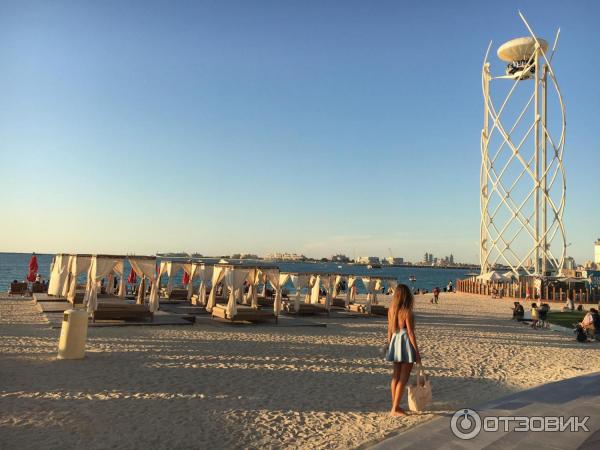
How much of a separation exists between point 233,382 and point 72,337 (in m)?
3.74

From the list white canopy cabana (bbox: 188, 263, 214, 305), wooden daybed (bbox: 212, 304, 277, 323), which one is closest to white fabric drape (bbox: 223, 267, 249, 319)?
wooden daybed (bbox: 212, 304, 277, 323)

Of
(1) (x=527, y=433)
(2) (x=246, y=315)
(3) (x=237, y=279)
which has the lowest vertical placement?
(2) (x=246, y=315)

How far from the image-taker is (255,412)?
20.9ft

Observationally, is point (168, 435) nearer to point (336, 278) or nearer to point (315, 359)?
point (315, 359)

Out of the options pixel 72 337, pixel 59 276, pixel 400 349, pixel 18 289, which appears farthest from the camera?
pixel 18 289

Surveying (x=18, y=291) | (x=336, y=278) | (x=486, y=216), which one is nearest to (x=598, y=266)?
(x=486, y=216)

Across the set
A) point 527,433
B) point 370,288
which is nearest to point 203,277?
point 370,288

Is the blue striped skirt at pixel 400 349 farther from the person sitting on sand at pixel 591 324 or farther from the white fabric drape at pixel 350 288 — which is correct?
the white fabric drape at pixel 350 288

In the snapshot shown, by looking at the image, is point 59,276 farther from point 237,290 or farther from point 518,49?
point 518,49

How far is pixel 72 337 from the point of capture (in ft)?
30.5

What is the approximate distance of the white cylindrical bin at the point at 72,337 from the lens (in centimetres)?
929

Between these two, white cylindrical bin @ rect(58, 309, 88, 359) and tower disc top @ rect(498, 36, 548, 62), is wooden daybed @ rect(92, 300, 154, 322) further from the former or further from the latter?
tower disc top @ rect(498, 36, 548, 62)

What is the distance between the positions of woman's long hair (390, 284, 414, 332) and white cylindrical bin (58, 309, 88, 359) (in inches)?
266

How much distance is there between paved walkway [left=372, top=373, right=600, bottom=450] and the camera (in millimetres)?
4965
